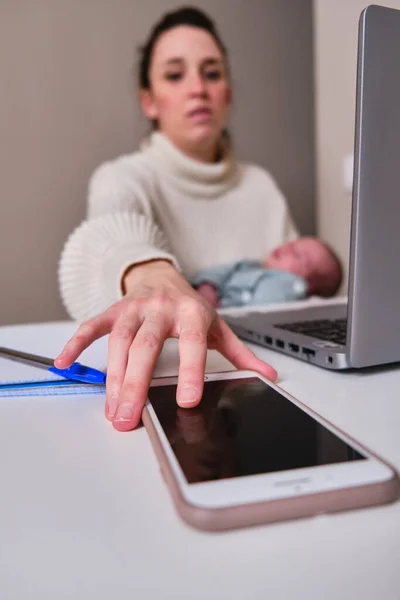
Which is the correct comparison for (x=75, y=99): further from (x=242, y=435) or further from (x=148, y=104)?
(x=242, y=435)

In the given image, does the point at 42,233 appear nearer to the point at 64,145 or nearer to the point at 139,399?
the point at 64,145

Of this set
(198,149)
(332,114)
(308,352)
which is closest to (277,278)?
(198,149)

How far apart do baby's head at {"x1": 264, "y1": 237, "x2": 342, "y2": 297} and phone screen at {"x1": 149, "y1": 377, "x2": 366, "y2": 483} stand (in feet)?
3.19

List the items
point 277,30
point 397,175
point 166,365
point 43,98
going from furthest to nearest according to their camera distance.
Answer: point 277,30
point 43,98
point 166,365
point 397,175

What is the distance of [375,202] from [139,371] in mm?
198

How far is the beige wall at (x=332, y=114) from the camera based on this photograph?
1.58 metres

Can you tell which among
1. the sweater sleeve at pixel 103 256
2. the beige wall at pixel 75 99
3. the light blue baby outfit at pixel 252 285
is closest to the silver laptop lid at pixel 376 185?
the sweater sleeve at pixel 103 256

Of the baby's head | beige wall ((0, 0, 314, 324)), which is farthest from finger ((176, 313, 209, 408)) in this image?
beige wall ((0, 0, 314, 324))

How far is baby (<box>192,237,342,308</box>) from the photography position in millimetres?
1121

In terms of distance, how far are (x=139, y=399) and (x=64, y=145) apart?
158cm

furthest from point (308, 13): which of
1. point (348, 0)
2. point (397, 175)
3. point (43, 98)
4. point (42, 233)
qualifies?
point (397, 175)

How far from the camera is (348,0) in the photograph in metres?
1.43

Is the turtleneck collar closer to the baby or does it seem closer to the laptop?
the baby

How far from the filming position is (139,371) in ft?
1.14
